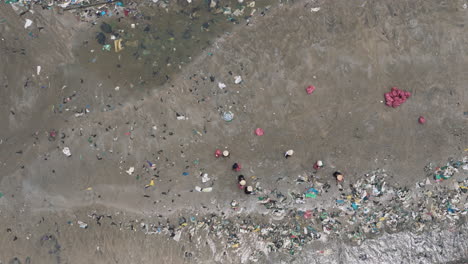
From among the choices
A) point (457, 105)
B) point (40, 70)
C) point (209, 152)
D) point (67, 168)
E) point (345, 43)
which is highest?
point (40, 70)

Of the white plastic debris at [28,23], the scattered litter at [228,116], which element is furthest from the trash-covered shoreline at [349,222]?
the white plastic debris at [28,23]

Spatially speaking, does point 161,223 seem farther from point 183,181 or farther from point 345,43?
point 345,43

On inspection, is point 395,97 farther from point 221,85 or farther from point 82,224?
point 82,224

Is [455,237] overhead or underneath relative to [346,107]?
underneath

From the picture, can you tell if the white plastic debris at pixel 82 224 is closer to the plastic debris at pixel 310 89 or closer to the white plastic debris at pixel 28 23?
the white plastic debris at pixel 28 23

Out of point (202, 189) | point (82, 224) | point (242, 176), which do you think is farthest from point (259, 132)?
point (82, 224)

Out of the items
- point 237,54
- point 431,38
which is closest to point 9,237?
point 237,54

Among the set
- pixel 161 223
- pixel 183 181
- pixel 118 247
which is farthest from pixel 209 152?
pixel 118 247

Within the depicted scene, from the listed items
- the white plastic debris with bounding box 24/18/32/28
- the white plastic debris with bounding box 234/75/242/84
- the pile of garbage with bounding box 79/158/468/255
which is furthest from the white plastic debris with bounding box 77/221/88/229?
the white plastic debris with bounding box 234/75/242/84
